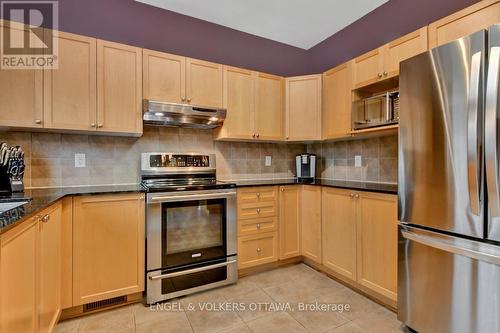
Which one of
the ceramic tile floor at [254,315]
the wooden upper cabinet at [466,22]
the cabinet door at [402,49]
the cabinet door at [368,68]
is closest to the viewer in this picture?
the wooden upper cabinet at [466,22]

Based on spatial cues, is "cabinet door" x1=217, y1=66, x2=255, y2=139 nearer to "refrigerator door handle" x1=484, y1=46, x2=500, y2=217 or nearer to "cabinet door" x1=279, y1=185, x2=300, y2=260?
"cabinet door" x1=279, y1=185, x2=300, y2=260

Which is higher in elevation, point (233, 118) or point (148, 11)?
point (148, 11)

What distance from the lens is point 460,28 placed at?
1.70 m

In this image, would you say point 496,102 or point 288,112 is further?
point 288,112

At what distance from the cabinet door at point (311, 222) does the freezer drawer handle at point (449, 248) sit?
3.30 feet

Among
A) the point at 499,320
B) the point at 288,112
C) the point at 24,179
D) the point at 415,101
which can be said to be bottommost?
the point at 499,320

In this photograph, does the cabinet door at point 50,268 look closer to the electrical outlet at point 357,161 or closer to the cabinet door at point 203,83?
the cabinet door at point 203,83

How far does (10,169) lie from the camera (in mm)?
1899

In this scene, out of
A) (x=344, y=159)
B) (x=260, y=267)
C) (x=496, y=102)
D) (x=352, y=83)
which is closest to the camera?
(x=496, y=102)

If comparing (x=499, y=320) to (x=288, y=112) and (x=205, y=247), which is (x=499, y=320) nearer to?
(x=205, y=247)

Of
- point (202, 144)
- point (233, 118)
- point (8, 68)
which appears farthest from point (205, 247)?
Answer: point (8, 68)

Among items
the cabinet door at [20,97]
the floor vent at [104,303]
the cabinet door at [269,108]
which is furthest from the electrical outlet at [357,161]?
the cabinet door at [20,97]

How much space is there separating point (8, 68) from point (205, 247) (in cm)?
206

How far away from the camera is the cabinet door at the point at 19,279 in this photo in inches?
38.0
